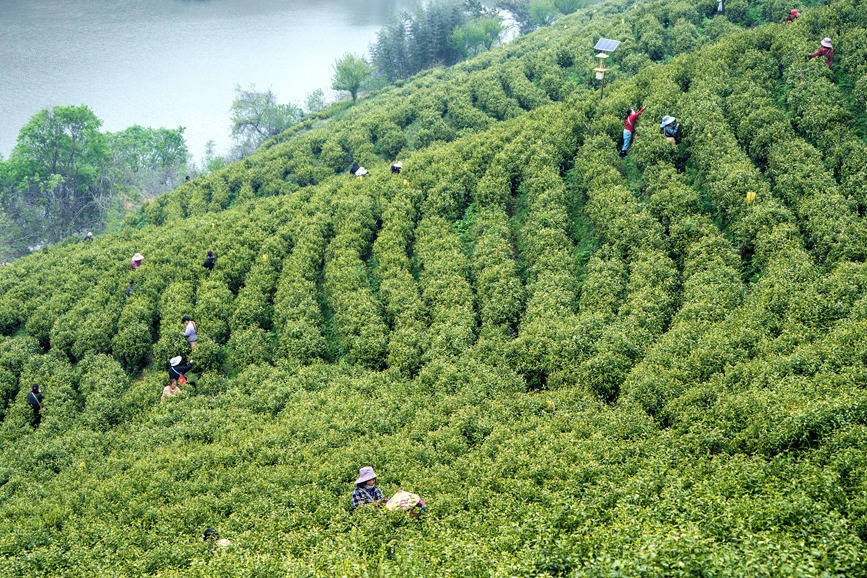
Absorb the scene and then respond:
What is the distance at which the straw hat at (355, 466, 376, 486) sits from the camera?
44.1 feet

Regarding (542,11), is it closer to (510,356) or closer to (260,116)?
(260,116)

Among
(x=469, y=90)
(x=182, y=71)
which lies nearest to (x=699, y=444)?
(x=469, y=90)

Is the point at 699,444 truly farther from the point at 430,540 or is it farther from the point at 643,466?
the point at 430,540

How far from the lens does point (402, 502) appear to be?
12461mm

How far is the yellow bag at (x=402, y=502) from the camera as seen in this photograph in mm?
12398

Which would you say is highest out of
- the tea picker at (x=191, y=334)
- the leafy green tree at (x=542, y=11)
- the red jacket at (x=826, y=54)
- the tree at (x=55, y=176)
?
the leafy green tree at (x=542, y=11)

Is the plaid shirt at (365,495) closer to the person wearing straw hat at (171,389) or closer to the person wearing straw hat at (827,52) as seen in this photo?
the person wearing straw hat at (171,389)

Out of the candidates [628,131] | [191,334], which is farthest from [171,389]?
[628,131]

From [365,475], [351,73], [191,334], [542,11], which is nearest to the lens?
[365,475]

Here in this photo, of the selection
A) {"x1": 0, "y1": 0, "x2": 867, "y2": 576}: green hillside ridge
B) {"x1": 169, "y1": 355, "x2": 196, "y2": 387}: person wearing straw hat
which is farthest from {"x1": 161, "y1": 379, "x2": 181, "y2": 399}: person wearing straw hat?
{"x1": 0, "y1": 0, "x2": 867, "y2": 576}: green hillside ridge

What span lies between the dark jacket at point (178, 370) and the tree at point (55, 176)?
4246 centimetres

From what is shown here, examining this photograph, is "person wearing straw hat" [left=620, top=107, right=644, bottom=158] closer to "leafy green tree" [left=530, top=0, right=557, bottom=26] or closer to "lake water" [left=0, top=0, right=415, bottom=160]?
"lake water" [left=0, top=0, right=415, bottom=160]

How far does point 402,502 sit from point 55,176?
183 feet

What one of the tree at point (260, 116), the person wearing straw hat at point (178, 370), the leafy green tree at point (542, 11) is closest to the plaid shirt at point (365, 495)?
the person wearing straw hat at point (178, 370)
